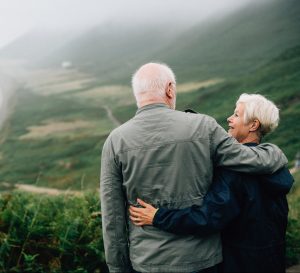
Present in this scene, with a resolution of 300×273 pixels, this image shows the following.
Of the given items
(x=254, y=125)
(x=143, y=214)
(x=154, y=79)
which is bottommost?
(x=143, y=214)

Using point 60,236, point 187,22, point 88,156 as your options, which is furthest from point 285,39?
point 187,22

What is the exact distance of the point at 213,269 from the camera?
3.17m

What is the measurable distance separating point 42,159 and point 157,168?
48360 mm

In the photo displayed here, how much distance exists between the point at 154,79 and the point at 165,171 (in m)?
0.68

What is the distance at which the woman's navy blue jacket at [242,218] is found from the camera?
3061mm

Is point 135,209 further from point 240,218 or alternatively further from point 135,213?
point 240,218

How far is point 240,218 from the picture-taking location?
10.3 feet

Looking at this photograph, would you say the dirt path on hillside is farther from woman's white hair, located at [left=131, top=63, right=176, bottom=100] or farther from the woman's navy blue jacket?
the woman's navy blue jacket

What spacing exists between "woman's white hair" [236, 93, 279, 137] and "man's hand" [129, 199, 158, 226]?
1041mm

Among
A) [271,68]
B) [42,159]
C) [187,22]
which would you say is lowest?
[42,159]

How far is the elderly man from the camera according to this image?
3098 millimetres

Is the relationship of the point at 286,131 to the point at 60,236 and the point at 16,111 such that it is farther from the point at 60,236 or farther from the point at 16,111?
the point at 16,111

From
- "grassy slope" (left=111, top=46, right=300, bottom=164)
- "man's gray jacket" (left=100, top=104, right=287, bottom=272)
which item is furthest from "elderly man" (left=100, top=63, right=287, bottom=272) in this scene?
"grassy slope" (left=111, top=46, right=300, bottom=164)

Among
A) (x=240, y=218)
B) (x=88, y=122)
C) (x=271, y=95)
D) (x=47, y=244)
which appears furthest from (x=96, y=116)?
(x=240, y=218)
